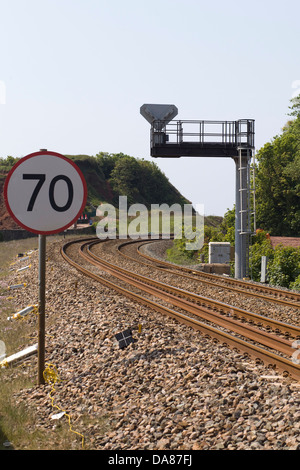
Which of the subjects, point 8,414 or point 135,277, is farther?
point 135,277

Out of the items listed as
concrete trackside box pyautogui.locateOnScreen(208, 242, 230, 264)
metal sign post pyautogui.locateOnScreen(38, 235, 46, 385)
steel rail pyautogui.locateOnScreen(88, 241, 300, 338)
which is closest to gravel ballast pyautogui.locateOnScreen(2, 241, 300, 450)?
metal sign post pyautogui.locateOnScreen(38, 235, 46, 385)

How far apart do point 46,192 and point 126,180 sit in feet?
305

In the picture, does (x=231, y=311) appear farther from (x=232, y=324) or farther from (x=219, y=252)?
(x=219, y=252)

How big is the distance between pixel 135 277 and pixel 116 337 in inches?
415

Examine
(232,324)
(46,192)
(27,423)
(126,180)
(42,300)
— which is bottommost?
(27,423)

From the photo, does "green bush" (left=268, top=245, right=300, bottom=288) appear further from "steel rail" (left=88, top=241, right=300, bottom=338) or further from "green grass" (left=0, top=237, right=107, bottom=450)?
"green grass" (left=0, top=237, right=107, bottom=450)

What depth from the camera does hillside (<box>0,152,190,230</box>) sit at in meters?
94.0

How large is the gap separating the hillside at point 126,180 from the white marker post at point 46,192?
8363 cm

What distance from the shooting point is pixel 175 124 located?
2305cm

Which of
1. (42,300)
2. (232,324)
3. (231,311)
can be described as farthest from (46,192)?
(231,311)

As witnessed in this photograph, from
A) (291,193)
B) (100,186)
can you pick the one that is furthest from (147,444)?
(100,186)

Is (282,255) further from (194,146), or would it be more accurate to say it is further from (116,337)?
(116,337)

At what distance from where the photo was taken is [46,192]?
18.4ft

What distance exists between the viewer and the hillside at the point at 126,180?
9400cm
